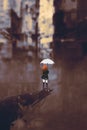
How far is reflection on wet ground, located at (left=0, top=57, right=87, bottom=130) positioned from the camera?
3.56m

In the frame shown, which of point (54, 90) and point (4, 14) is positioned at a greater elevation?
point (4, 14)

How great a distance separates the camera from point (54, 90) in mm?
3615

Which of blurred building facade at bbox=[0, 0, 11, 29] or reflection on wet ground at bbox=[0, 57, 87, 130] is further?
blurred building facade at bbox=[0, 0, 11, 29]

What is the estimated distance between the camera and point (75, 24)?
142 inches

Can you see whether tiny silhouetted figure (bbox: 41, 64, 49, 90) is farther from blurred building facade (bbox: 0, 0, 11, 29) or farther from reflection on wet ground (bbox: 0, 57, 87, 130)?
blurred building facade (bbox: 0, 0, 11, 29)

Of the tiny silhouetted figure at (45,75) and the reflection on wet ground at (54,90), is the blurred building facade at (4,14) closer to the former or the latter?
the reflection on wet ground at (54,90)

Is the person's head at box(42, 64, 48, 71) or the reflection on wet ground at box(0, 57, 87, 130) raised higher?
the person's head at box(42, 64, 48, 71)

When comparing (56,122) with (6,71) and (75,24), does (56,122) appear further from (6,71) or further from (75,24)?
(75,24)

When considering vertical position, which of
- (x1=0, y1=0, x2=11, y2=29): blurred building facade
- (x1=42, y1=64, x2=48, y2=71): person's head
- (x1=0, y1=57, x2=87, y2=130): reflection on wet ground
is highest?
(x1=0, y1=0, x2=11, y2=29): blurred building facade

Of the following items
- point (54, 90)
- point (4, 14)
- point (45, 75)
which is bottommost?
point (54, 90)

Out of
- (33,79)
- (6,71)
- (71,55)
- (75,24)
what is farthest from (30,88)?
(75,24)

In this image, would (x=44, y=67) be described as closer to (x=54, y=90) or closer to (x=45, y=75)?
(x=45, y=75)

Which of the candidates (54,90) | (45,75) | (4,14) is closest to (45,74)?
(45,75)

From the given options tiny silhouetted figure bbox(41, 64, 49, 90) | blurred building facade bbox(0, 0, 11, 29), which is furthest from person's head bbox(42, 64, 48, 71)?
blurred building facade bbox(0, 0, 11, 29)
